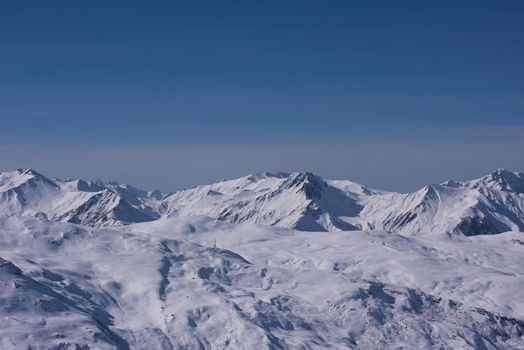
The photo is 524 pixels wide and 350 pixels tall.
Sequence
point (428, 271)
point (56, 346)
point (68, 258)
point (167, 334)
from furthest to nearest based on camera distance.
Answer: point (428, 271) < point (68, 258) < point (167, 334) < point (56, 346)

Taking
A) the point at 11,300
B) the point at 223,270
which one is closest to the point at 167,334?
the point at 11,300

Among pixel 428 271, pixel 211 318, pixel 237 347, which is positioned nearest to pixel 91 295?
pixel 211 318

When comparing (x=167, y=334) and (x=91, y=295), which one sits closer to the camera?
(x=167, y=334)

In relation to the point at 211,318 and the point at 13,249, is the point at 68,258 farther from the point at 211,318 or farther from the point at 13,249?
the point at 211,318

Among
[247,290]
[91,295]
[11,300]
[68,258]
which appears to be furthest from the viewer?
[68,258]

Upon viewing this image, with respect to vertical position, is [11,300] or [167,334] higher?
[11,300]

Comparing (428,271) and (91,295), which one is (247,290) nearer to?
(91,295)
